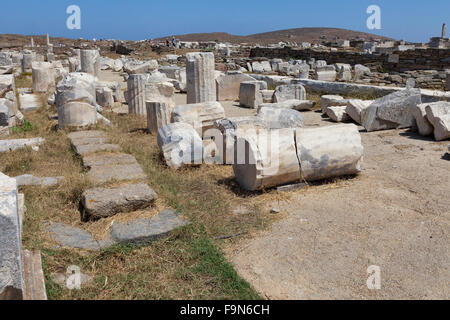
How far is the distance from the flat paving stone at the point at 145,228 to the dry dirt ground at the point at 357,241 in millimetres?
573

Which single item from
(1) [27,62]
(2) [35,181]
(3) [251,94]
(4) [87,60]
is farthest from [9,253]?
(1) [27,62]

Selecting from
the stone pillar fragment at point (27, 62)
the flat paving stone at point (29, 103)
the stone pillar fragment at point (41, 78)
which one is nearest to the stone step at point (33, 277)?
the flat paving stone at point (29, 103)

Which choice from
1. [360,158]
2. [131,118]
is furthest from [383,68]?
[360,158]

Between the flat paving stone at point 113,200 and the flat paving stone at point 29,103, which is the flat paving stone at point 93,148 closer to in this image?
the flat paving stone at point 113,200

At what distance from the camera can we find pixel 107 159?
5734 mm

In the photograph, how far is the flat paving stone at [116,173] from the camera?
4910 millimetres

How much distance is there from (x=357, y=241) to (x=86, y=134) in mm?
5137

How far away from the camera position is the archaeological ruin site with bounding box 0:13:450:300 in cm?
311

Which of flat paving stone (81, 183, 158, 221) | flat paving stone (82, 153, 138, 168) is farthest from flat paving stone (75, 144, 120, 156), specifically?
flat paving stone (81, 183, 158, 221)

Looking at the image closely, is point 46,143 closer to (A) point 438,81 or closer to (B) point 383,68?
(A) point 438,81

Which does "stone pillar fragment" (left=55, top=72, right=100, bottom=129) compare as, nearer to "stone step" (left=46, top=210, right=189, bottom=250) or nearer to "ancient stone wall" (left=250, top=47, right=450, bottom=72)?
"stone step" (left=46, top=210, right=189, bottom=250)

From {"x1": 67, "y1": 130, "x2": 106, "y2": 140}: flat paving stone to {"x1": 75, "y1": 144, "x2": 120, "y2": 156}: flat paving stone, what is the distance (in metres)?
0.65

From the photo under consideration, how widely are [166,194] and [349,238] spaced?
202 centimetres

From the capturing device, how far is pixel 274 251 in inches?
143
